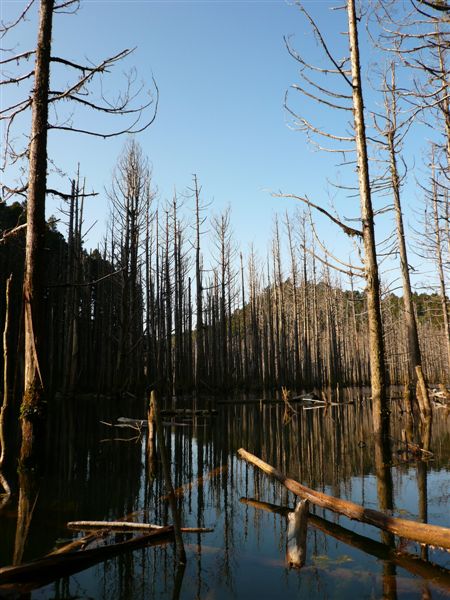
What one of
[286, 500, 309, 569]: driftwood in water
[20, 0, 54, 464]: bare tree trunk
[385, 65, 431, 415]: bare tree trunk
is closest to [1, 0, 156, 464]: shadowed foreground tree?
[20, 0, 54, 464]: bare tree trunk

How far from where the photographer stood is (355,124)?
7.01 meters

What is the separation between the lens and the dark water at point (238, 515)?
215 centimetres

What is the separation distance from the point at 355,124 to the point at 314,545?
640 centimetres

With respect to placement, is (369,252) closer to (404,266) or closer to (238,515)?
(238,515)

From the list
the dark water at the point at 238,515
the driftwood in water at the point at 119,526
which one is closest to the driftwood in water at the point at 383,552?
the dark water at the point at 238,515

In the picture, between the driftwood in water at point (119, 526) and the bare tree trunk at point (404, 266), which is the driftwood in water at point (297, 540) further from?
the bare tree trunk at point (404, 266)

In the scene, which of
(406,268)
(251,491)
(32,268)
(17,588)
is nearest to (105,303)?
(406,268)

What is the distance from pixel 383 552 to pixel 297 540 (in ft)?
1.73

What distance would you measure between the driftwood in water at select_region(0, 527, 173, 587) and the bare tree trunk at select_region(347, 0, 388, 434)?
447cm

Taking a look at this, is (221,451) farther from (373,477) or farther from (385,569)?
(385,569)

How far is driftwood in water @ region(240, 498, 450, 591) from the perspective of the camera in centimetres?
219

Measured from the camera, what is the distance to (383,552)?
251cm

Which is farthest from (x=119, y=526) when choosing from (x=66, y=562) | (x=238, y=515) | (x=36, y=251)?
(x=36, y=251)

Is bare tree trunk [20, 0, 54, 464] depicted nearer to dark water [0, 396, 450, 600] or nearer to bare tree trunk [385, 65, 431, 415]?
dark water [0, 396, 450, 600]
